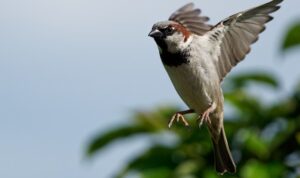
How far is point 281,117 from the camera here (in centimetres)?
2011

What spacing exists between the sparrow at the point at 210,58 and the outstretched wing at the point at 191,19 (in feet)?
0.58

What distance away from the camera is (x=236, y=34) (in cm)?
1975

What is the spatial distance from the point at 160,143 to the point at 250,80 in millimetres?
562

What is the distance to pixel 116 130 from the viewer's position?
20328mm

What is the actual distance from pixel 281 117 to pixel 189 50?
865 millimetres

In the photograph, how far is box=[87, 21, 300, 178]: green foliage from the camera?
65.4ft

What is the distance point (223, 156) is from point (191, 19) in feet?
2.60

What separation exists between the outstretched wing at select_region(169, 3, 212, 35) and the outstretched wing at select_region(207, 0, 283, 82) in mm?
459

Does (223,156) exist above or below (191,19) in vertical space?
below

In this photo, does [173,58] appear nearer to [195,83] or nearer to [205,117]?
[195,83]

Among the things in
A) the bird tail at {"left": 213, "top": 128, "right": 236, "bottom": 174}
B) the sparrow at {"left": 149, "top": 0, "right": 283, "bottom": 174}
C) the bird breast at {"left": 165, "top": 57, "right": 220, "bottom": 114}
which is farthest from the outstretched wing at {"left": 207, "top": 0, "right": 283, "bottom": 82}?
the bird tail at {"left": 213, "top": 128, "right": 236, "bottom": 174}

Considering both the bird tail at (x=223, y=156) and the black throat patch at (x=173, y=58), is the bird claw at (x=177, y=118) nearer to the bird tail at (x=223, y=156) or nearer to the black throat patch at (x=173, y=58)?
the black throat patch at (x=173, y=58)

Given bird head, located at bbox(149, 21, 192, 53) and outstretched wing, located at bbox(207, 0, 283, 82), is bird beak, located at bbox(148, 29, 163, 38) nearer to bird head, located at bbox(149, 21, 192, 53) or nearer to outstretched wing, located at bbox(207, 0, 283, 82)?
bird head, located at bbox(149, 21, 192, 53)

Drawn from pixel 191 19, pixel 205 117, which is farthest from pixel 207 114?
pixel 191 19
